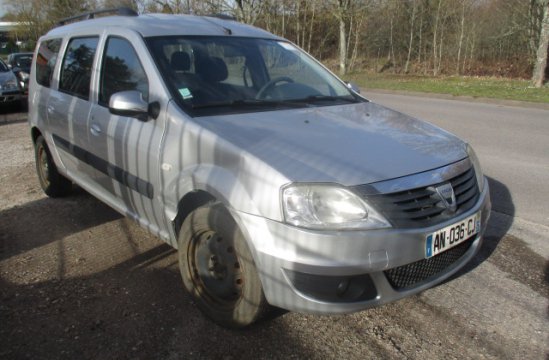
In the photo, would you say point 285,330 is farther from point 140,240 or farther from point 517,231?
point 517,231

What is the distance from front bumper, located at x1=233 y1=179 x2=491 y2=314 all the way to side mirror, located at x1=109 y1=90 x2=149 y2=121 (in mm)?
1074

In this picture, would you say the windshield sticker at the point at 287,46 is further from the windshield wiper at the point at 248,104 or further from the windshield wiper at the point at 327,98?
the windshield wiper at the point at 248,104

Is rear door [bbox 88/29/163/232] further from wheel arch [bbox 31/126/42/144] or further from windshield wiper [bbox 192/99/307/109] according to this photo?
wheel arch [bbox 31/126/42/144]

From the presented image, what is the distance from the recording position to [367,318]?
9.57 feet

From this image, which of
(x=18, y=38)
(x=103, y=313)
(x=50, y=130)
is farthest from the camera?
(x=18, y=38)

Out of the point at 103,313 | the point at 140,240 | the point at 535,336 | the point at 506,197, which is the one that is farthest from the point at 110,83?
the point at 506,197

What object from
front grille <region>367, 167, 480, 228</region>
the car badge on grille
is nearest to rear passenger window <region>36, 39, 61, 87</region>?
front grille <region>367, 167, 480, 228</region>

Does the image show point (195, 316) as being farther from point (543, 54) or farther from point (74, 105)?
point (543, 54)

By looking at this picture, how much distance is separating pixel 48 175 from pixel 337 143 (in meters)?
3.81

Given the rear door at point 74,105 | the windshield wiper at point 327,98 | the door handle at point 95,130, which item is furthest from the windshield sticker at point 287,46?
the door handle at point 95,130

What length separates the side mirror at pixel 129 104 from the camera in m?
3.00

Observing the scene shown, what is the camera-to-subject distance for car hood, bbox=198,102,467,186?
95.7 inches

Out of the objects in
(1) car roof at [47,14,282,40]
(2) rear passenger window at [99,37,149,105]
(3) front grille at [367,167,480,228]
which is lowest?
(3) front grille at [367,167,480,228]

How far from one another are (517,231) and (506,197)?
100cm
